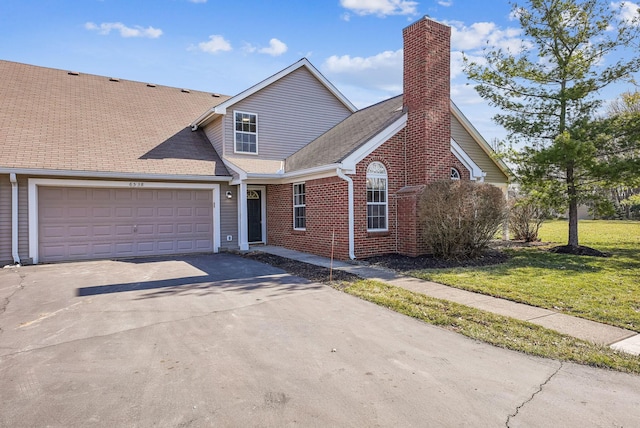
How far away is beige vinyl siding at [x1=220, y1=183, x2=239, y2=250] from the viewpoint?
14.3 metres

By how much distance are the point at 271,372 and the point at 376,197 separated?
26.7 ft

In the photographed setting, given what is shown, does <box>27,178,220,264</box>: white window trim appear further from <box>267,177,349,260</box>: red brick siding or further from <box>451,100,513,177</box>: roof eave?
<box>451,100,513,177</box>: roof eave

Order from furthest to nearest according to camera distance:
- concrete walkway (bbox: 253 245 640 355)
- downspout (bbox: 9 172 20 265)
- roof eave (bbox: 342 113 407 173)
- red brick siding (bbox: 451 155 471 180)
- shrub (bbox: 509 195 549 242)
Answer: shrub (bbox: 509 195 549 242)
red brick siding (bbox: 451 155 471 180)
downspout (bbox: 9 172 20 265)
roof eave (bbox: 342 113 407 173)
concrete walkway (bbox: 253 245 640 355)

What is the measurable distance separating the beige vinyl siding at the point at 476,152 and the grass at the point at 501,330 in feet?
42.4

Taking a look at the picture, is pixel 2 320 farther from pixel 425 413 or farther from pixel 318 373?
pixel 425 413

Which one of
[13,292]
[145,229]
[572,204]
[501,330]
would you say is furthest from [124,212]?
[572,204]

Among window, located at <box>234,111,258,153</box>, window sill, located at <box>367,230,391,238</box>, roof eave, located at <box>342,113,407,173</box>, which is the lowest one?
window sill, located at <box>367,230,391,238</box>

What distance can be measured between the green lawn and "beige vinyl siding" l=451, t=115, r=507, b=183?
25.4ft

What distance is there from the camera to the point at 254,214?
15422mm

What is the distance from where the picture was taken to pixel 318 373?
395 centimetres

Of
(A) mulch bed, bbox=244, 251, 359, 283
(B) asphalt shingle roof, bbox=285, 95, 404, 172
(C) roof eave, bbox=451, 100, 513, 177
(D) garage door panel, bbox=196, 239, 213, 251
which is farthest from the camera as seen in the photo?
(C) roof eave, bbox=451, 100, 513, 177

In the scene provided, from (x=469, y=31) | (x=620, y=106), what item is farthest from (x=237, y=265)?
(x=620, y=106)

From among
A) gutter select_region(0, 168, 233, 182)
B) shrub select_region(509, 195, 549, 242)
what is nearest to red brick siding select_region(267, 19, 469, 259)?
gutter select_region(0, 168, 233, 182)

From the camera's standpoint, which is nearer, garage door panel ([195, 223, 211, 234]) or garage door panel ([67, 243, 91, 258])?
garage door panel ([67, 243, 91, 258])
